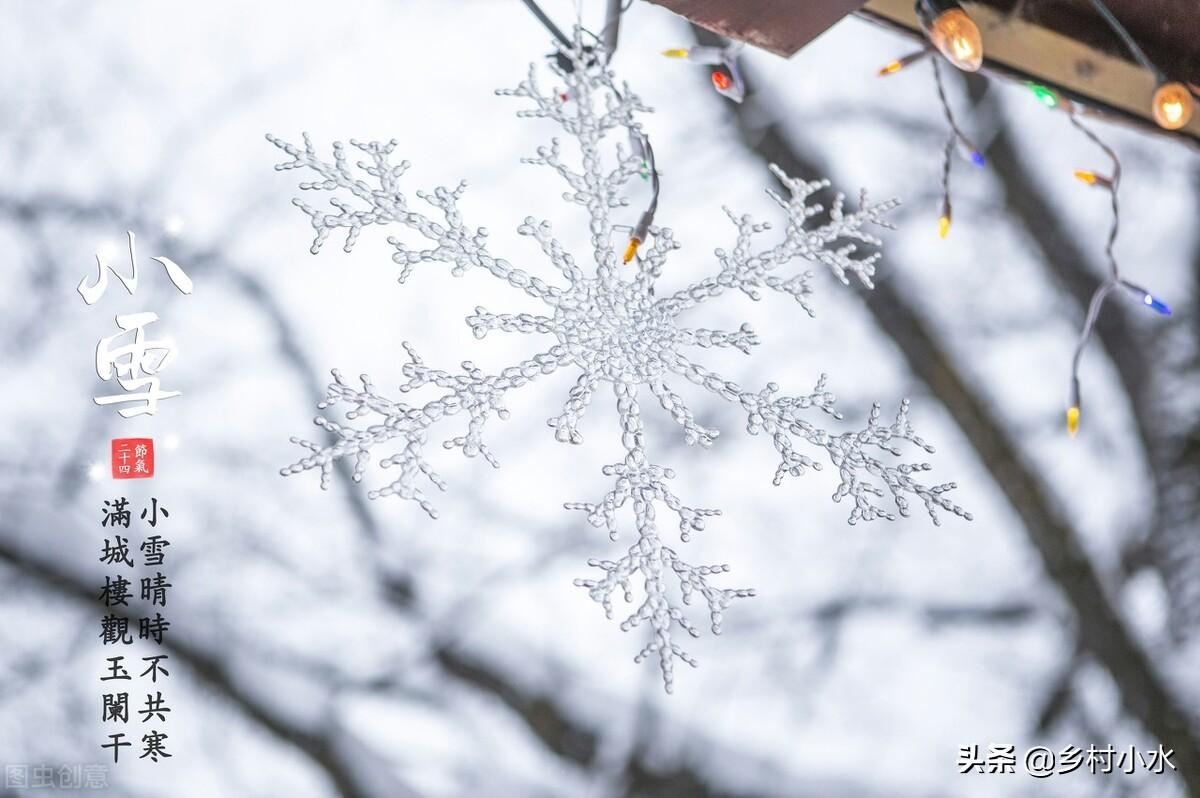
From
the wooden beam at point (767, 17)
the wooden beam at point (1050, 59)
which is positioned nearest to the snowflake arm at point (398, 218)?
the wooden beam at point (767, 17)

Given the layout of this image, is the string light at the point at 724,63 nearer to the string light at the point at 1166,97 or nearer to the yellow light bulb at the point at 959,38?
the yellow light bulb at the point at 959,38

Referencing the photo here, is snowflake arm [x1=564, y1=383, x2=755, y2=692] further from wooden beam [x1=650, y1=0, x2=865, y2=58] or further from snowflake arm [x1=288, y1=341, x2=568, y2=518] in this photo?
wooden beam [x1=650, y1=0, x2=865, y2=58]

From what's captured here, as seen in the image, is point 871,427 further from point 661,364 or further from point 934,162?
point 934,162

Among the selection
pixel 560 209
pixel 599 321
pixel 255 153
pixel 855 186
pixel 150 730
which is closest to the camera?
pixel 599 321

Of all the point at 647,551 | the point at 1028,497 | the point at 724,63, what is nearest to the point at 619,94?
the point at 724,63

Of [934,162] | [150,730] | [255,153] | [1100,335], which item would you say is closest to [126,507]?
[150,730]

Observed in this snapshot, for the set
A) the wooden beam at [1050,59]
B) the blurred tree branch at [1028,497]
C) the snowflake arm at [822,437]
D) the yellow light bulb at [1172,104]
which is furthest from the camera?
the blurred tree branch at [1028,497]

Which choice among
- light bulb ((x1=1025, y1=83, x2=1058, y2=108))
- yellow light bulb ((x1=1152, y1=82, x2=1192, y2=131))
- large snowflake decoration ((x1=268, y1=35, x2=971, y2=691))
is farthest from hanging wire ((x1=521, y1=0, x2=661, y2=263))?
yellow light bulb ((x1=1152, y1=82, x2=1192, y2=131))
